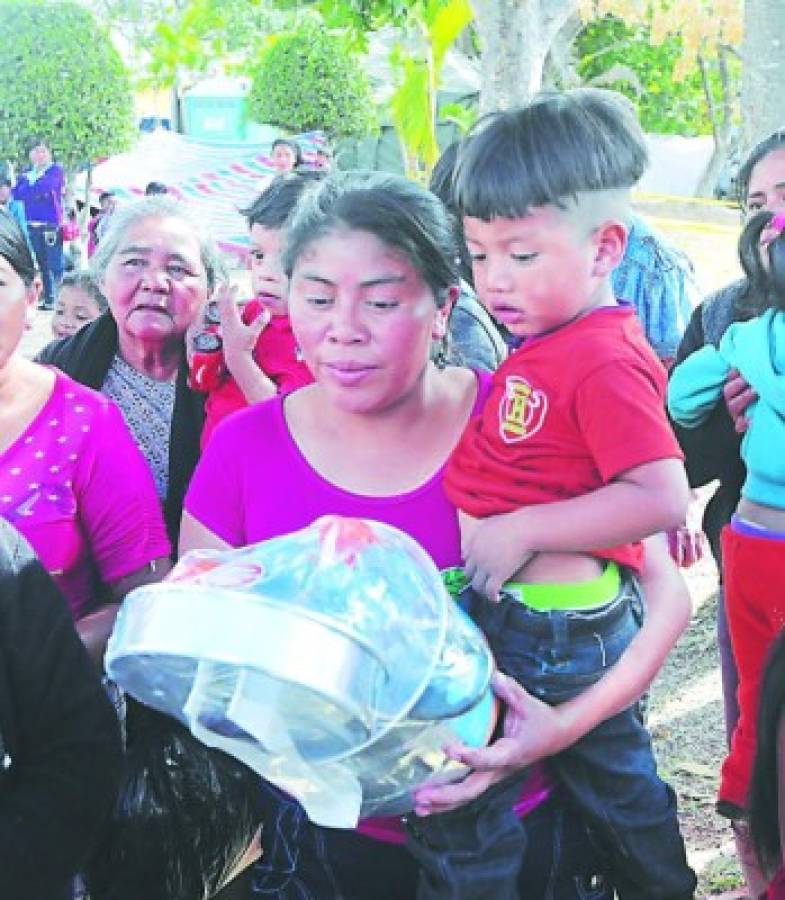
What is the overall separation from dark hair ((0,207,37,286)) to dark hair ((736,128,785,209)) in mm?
1973

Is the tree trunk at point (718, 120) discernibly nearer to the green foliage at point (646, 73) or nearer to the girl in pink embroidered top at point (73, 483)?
the green foliage at point (646, 73)

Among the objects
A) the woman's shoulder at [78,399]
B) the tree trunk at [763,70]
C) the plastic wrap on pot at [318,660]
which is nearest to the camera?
the plastic wrap on pot at [318,660]

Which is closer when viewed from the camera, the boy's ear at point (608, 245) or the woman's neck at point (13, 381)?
the boy's ear at point (608, 245)

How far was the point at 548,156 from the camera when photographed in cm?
205

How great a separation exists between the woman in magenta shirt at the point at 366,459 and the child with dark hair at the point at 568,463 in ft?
0.16

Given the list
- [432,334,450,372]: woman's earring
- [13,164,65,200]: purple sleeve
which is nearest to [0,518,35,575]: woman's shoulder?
[432,334,450,372]: woman's earring

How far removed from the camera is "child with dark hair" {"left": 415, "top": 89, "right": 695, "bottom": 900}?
195 cm

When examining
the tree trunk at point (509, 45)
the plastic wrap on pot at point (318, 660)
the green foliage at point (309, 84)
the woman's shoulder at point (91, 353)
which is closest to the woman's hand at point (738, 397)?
the woman's shoulder at point (91, 353)

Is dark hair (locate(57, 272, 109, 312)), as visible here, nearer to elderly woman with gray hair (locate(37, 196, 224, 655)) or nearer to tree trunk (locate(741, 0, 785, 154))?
elderly woman with gray hair (locate(37, 196, 224, 655))

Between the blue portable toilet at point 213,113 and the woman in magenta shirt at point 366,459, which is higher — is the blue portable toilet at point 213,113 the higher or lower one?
the lower one

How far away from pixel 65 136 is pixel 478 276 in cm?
1530

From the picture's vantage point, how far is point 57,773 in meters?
1.83

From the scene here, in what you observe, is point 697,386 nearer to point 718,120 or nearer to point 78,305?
point 78,305

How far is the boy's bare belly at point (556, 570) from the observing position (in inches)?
79.0
